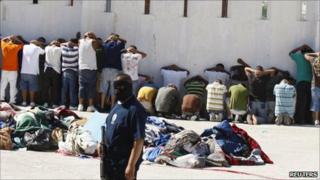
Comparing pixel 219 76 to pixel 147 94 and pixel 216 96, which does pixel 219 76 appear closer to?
pixel 216 96

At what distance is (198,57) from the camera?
18.8 metres

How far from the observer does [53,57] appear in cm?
1784

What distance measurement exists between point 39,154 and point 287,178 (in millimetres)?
4297

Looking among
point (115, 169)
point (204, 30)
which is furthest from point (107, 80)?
point (115, 169)

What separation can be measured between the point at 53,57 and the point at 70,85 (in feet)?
2.85

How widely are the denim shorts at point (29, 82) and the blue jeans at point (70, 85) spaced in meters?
0.76

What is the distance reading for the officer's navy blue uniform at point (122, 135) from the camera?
22.7 feet

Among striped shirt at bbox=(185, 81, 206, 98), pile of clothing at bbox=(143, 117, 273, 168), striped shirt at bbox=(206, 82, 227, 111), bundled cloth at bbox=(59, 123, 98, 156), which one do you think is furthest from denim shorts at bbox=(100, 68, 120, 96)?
bundled cloth at bbox=(59, 123, 98, 156)

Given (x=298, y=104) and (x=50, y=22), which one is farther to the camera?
(x=50, y=22)

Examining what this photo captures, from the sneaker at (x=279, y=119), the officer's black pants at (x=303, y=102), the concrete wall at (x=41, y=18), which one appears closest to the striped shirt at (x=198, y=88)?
the sneaker at (x=279, y=119)

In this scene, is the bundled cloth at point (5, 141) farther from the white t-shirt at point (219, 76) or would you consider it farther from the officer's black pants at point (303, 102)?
the officer's black pants at point (303, 102)

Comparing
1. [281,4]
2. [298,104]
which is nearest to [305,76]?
[298,104]

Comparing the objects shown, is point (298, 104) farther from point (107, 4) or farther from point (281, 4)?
point (107, 4)

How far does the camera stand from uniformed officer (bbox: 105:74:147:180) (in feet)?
22.6
